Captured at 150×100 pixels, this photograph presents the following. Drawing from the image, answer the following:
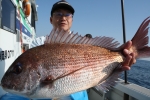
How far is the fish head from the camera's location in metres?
1.40

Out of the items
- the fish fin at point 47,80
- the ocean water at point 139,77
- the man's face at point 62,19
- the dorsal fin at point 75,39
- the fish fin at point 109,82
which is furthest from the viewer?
the ocean water at point 139,77

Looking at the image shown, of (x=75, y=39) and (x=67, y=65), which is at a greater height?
(x=75, y=39)

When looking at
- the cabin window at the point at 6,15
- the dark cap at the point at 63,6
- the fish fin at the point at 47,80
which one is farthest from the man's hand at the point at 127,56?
the cabin window at the point at 6,15

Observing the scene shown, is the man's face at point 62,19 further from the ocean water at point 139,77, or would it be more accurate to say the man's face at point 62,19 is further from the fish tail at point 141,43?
the ocean water at point 139,77

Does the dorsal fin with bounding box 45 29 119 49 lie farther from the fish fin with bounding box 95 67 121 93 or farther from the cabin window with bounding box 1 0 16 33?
the cabin window with bounding box 1 0 16 33

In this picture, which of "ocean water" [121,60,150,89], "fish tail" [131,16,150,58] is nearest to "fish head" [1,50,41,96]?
"fish tail" [131,16,150,58]

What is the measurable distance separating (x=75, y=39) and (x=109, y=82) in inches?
25.3

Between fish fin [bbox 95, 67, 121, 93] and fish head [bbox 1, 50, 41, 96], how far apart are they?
727 millimetres

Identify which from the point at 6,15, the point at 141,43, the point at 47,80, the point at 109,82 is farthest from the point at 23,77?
the point at 6,15

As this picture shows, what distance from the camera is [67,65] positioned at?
5.05 ft

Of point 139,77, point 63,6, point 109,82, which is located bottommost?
point 139,77

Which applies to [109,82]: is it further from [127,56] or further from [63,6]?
[63,6]

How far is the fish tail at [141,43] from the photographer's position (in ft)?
5.78

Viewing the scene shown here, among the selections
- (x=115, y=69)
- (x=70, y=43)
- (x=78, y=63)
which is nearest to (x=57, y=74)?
(x=78, y=63)
